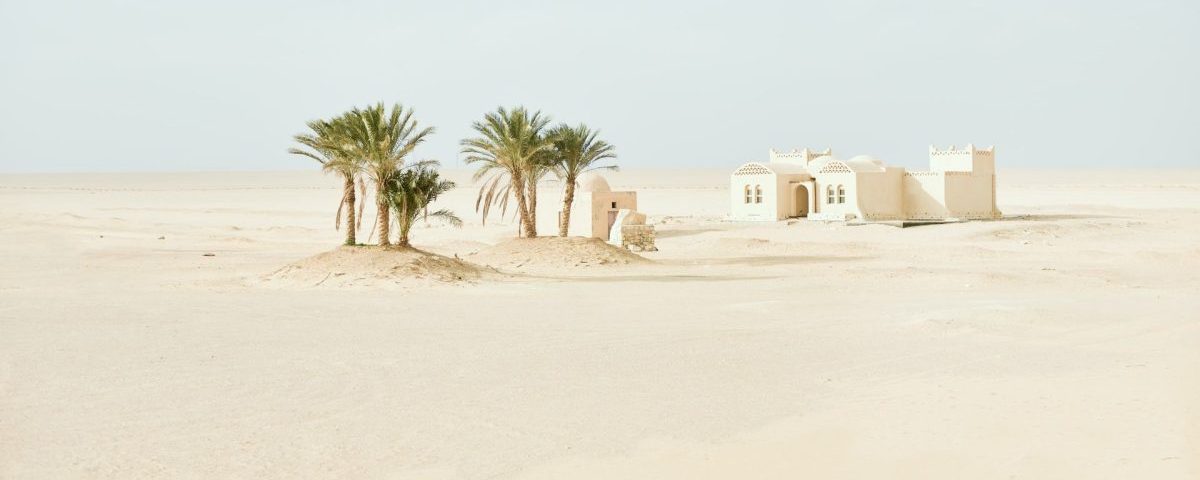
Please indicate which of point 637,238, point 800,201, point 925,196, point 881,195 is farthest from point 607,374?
point 800,201

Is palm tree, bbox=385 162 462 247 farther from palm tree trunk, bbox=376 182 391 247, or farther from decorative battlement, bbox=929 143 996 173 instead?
decorative battlement, bbox=929 143 996 173

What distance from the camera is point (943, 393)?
10.9 m

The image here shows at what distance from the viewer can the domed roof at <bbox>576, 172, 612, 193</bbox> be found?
3838 cm

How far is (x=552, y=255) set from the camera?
29.2m

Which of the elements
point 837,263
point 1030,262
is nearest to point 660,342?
point 837,263

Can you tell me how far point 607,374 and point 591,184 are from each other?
26.3 meters

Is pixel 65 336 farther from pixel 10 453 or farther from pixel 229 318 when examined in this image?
pixel 10 453

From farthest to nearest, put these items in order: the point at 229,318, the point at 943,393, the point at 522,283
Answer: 1. the point at 522,283
2. the point at 229,318
3. the point at 943,393

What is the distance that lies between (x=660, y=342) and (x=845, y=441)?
19.1 ft

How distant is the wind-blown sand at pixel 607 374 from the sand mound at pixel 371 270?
10.9 inches

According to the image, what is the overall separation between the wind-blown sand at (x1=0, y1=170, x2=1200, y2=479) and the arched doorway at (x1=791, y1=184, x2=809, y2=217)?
19.2 metres

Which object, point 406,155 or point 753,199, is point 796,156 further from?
point 406,155

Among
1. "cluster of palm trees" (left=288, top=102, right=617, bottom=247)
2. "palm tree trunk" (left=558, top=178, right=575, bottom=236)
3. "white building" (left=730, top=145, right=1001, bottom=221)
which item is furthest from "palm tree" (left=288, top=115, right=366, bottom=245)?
"white building" (left=730, top=145, right=1001, bottom=221)

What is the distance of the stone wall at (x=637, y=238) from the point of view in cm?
3503
